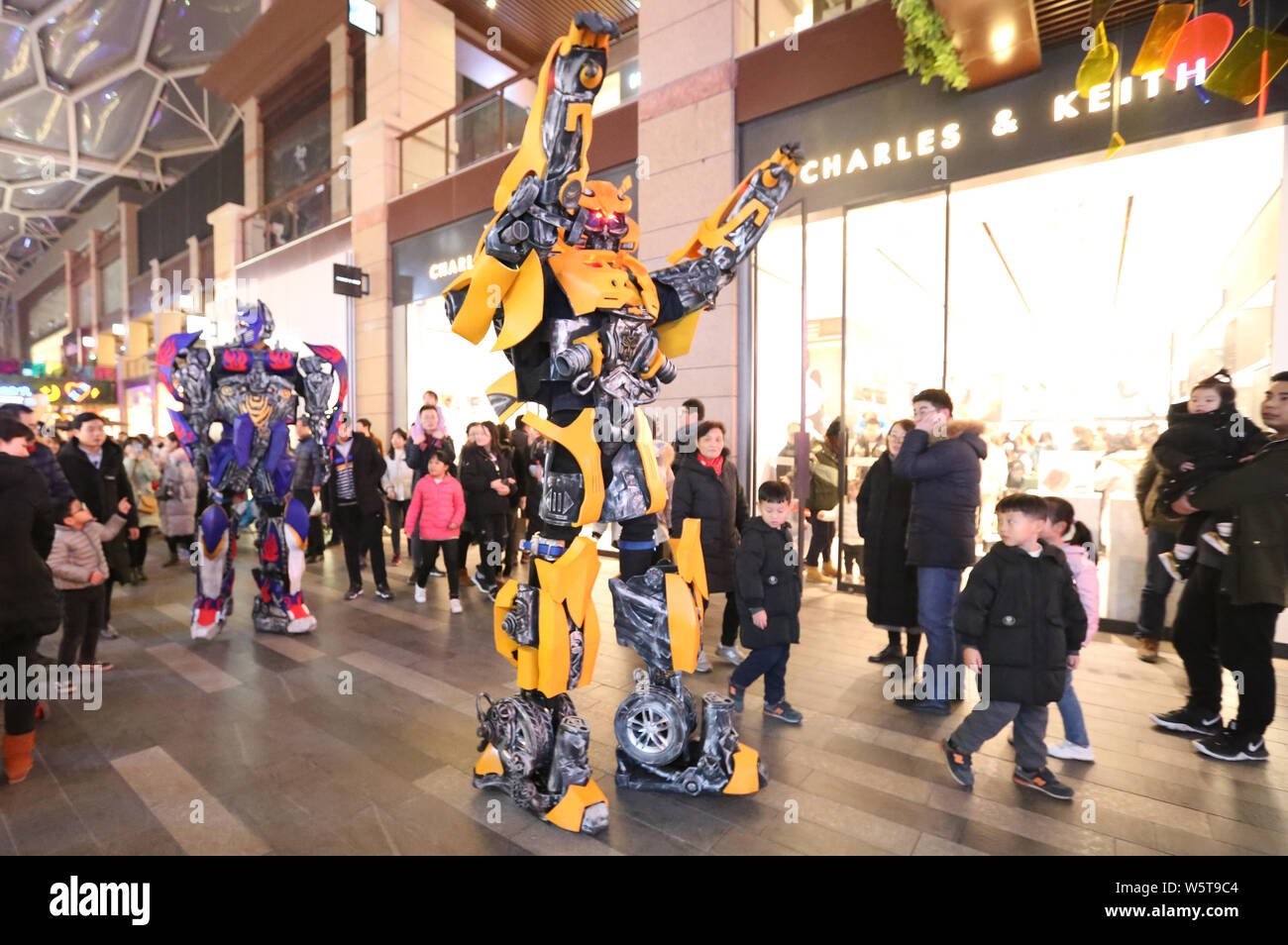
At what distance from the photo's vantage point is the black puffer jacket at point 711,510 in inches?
162

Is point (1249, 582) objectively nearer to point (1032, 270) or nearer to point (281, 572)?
point (281, 572)

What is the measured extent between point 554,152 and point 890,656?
3.74 meters

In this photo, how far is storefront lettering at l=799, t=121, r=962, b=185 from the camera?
5.40 m

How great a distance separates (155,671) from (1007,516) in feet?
16.5

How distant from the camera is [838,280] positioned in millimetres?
7203

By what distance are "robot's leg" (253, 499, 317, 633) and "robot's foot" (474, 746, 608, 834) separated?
313 centimetres

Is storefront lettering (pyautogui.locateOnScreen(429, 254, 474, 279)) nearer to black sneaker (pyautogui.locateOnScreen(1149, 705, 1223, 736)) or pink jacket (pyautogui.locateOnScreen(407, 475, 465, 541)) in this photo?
pink jacket (pyautogui.locateOnScreen(407, 475, 465, 541))

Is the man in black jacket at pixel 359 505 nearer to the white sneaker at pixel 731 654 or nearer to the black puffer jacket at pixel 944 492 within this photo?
the white sneaker at pixel 731 654

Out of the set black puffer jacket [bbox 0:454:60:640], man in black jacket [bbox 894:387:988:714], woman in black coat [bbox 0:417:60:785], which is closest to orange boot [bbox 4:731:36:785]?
woman in black coat [bbox 0:417:60:785]

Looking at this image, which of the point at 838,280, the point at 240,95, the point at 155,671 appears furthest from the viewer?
the point at 240,95

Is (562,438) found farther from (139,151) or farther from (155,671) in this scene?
(139,151)

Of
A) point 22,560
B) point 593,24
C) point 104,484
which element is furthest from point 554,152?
point 104,484

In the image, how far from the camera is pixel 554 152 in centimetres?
205
